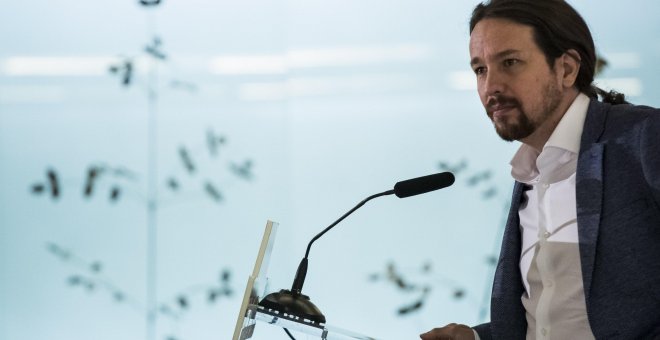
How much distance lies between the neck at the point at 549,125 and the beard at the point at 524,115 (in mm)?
11

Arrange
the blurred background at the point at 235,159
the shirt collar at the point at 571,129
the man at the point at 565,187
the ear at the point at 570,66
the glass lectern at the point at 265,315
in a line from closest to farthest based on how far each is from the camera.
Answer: the glass lectern at the point at 265,315
the man at the point at 565,187
the shirt collar at the point at 571,129
the ear at the point at 570,66
the blurred background at the point at 235,159

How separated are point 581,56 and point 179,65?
174cm

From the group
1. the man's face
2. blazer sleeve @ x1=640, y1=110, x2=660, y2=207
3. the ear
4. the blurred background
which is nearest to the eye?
the man's face

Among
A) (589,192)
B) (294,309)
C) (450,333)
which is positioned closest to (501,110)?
(589,192)

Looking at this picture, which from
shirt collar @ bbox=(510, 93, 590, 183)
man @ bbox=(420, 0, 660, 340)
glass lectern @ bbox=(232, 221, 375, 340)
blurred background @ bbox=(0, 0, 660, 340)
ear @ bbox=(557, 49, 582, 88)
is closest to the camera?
glass lectern @ bbox=(232, 221, 375, 340)

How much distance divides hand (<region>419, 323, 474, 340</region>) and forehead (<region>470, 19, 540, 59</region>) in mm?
539

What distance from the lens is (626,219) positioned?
1390mm

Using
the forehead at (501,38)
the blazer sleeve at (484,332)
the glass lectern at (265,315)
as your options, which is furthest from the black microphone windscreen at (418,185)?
the blazer sleeve at (484,332)

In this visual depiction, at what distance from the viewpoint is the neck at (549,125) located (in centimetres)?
164

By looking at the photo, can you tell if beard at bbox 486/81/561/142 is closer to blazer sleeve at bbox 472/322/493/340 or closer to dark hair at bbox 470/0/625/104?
dark hair at bbox 470/0/625/104

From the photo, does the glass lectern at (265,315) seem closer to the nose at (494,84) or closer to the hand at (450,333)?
the hand at (450,333)

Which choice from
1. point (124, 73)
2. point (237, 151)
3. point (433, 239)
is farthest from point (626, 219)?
point (124, 73)

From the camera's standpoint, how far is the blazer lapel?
1413mm

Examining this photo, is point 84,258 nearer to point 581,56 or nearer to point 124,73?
point 124,73
